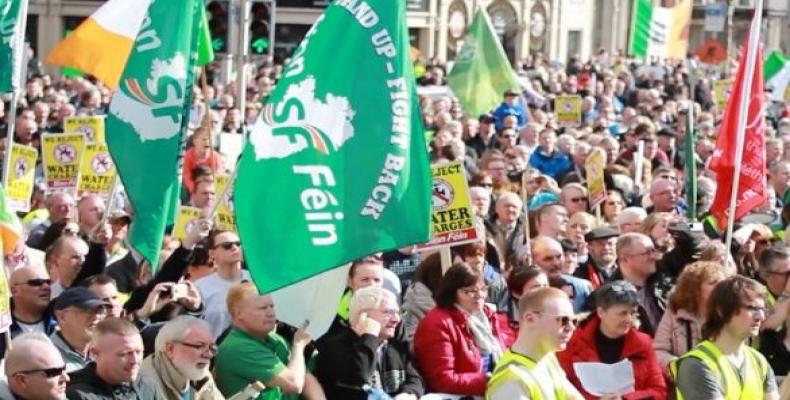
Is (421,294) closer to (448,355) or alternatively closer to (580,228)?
(448,355)

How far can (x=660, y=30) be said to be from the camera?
3216 cm

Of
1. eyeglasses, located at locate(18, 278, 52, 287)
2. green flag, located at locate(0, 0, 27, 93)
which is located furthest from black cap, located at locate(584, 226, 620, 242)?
eyeglasses, located at locate(18, 278, 52, 287)

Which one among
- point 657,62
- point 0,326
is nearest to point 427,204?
point 0,326

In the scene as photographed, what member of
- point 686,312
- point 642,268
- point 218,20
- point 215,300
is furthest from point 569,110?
point 686,312

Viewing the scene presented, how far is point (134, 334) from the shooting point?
7.13m

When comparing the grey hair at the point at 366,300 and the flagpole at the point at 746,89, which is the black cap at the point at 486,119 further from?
the grey hair at the point at 366,300

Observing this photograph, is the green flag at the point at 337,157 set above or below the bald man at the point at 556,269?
above

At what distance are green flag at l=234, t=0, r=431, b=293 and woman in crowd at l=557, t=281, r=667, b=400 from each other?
1.02 meters

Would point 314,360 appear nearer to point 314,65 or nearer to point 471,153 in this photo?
point 314,65

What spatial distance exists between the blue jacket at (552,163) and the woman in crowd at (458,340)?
9.65 metres

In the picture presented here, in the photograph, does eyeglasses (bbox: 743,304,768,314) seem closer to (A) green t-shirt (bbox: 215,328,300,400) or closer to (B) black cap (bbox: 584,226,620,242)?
(A) green t-shirt (bbox: 215,328,300,400)

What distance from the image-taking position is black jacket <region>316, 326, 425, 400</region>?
8.20 meters

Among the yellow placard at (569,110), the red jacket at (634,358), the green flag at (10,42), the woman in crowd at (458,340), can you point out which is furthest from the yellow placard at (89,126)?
the yellow placard at (569,110)

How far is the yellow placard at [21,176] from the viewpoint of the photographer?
42.5ft
